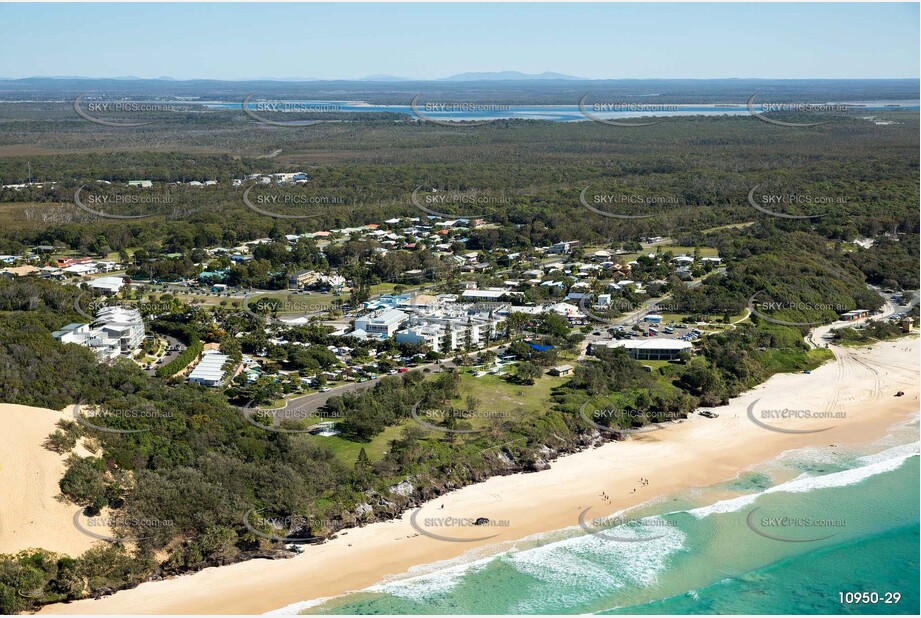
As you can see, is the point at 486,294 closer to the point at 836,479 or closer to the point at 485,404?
→ the point at 485,404

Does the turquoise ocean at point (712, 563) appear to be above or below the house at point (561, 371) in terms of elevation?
below

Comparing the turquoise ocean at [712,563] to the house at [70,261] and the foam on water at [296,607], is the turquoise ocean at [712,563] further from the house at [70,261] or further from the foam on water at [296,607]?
the house at [70,261]

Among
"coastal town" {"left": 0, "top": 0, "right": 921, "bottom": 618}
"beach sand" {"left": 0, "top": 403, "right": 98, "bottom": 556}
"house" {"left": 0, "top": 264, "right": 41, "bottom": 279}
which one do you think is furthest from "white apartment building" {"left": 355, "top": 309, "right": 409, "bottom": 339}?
"house" {"left": 0, "top": 264, "right": 41, "bottom": 279}

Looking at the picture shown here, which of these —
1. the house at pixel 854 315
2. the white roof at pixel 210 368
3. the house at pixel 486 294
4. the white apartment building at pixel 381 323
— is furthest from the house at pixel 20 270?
the house at pixel 854 315

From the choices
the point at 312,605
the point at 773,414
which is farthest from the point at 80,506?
the point at 773,414

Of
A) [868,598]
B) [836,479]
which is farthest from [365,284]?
[868,598]

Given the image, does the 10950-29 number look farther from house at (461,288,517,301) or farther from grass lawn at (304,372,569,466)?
house at (461,288,517,301)
